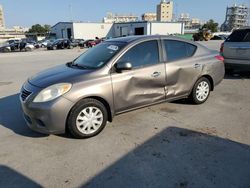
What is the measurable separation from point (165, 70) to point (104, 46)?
1332mm

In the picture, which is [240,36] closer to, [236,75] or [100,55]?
[236,75]

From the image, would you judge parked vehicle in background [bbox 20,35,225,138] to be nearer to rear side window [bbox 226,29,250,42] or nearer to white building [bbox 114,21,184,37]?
rear side window [bbox 226,29,250,42]

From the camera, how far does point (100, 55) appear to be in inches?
173

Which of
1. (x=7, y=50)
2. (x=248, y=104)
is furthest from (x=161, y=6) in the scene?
(x=248, y=104)

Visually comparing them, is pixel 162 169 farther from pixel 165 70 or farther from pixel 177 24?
pixel 177 24

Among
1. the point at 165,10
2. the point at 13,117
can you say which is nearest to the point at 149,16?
the point at 165,10

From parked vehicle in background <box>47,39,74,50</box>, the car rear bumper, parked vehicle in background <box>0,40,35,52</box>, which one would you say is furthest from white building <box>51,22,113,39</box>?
the car rear bumper

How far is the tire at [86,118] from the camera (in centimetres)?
363

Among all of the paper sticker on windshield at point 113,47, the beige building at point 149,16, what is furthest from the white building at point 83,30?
the beige building at point 149,16

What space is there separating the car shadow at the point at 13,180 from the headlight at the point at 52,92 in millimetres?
1069

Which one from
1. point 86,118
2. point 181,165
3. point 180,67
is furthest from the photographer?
point 180,67

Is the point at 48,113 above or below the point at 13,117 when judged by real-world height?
above

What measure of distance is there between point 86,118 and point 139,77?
123 centimetres

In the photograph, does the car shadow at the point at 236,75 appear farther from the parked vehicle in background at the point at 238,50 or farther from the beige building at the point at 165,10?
the beige building at the point at 165,10
